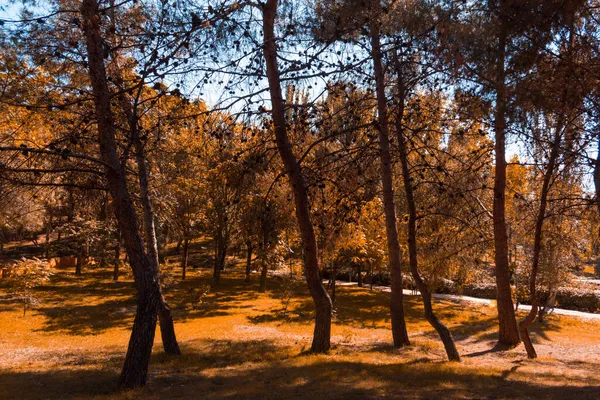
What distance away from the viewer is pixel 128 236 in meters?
7.65

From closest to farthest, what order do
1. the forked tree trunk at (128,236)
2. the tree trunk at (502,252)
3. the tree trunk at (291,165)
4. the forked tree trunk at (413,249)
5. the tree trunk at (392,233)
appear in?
the forked tree trunk at (128,236) < the tree trunk at (291,165) < the forked tree trunk at (413,249) < the tree trunk at (392,233) < the tree trunk at (502,252)

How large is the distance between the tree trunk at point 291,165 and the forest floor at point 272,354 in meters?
1.25

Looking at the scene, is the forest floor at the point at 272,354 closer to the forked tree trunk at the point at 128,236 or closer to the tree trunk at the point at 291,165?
the forked tree trunk at the point at 128,236

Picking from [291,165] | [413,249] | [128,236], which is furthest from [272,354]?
[128,236]

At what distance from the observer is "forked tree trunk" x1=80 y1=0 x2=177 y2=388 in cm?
753

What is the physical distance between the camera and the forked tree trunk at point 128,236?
7531 mm

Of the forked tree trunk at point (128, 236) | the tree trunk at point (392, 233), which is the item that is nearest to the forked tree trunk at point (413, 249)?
the tree trunk at point (392, 233)

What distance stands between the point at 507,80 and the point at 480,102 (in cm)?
56

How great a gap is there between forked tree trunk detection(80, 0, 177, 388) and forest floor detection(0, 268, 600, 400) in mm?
507

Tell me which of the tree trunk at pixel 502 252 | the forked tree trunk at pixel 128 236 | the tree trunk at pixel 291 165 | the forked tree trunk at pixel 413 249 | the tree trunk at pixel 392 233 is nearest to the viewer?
the forked tree trunk at pixel 128 236

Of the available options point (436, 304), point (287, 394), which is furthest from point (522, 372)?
point (436, 304)

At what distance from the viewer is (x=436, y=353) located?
40.6 ft

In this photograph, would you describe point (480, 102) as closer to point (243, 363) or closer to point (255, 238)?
point (243, 363)

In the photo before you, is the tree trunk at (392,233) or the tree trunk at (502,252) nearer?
the tree trunk at (392,233)
